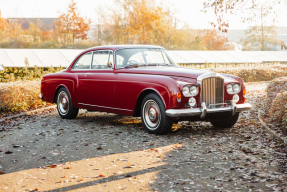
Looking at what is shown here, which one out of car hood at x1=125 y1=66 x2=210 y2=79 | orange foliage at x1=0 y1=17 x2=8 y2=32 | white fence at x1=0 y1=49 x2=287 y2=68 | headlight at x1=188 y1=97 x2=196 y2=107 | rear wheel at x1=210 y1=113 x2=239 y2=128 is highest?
orange foliage at x1=0 y1=17 x2=8 y2=32

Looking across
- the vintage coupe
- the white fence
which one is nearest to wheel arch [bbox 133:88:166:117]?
the vintage coupe

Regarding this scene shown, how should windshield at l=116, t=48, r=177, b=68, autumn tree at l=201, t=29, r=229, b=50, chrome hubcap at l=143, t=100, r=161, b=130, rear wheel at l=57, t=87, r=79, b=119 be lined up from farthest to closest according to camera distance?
autumn tree at l=201, t=29, r=229, b=50 < rear wheel at l=57, t=87, r=79, b=119 < windshield at l=116, t=48, r=177, b=68 < chrome hubcap at l=143, t=100, r=161, b=130

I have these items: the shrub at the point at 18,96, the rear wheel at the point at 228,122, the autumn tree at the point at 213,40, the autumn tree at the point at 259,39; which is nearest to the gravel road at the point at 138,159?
the rear wheel at the point at 228,122

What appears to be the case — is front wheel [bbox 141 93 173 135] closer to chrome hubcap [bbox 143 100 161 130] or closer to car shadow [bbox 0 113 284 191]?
chrome hubcap [bbox 143 100 161 130]

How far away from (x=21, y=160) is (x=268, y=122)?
5.58 metres

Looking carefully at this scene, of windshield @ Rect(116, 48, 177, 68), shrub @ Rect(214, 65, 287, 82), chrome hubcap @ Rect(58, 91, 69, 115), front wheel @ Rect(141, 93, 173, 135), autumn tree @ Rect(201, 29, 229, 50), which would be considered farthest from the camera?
autumn tree @ Rect(201, 29, 229, 50)

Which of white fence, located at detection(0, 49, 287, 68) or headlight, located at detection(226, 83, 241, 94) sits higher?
white fence, located at detection(0, 49, 287, 68)

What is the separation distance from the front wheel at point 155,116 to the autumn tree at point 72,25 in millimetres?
28968

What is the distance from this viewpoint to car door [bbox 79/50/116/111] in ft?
27.6

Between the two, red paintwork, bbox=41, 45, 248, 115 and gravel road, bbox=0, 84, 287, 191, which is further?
red paintwork, bbox=41, 45, 248, 115

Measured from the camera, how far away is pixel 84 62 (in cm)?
941

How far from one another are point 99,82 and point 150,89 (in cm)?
173

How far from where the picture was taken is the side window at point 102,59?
8539 mm

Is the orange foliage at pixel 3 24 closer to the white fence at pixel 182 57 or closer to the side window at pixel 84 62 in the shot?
the white fence at pixel 182 57
